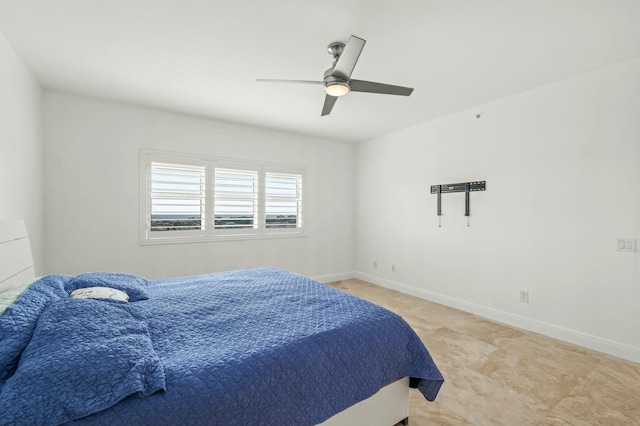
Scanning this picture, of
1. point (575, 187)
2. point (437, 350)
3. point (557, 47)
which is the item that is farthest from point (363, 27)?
point (437, 350)

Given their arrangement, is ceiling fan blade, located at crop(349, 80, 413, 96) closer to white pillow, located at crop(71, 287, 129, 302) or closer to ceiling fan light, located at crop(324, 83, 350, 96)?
ceiling fan light, located at crop(324, 83, 350, 96)

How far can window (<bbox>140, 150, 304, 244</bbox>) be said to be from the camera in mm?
3928

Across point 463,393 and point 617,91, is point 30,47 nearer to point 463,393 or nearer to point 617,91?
point 463,393

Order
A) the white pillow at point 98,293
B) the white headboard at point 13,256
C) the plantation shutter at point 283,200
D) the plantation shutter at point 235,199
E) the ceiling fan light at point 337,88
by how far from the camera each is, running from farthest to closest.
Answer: the plantation shutter at point 283,200, the plantation shutter at point 235,199, the ceiling fan light at point 337,88, the white headboard at point 13,256, the white pillow at point 98,293

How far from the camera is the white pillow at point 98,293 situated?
1746 mm

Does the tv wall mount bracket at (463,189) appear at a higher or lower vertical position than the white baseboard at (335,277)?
higher

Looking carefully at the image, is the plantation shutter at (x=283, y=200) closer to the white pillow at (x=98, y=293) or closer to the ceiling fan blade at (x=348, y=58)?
the ceiling fan blade at (x=348, y=58)

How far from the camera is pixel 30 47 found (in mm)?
2486

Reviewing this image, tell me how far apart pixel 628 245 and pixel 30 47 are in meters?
5.46

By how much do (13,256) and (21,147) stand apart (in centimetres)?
129

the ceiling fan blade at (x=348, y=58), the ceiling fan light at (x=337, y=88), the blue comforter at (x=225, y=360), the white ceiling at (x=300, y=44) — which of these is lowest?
the blue comforter at (x=225, y=360)

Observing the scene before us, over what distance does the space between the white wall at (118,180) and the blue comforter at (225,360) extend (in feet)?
6.33

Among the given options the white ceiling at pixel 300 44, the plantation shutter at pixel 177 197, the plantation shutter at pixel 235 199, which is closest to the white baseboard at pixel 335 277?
the plantation shutter at pixel 235 199

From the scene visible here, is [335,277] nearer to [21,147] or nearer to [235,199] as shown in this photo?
[235,199]
